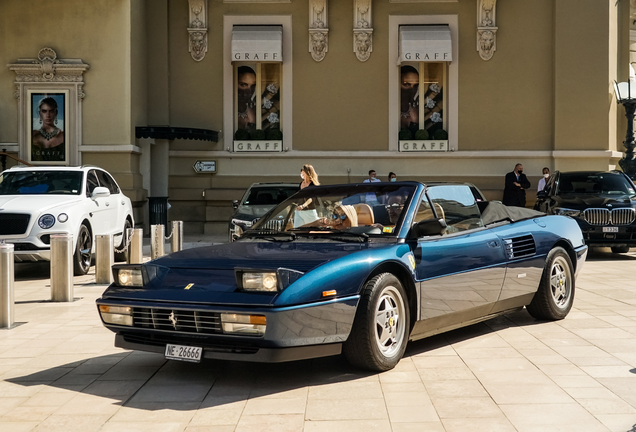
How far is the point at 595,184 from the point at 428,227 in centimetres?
1111

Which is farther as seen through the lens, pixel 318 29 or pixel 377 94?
pixel 377 94

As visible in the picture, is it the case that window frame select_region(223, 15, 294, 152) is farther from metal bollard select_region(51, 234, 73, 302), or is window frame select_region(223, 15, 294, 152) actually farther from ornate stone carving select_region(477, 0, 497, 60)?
metal bollard select_region(51, 234, 73, 302)

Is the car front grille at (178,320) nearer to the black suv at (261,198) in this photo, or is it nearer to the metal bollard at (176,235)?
the metal bollard at (176,235)

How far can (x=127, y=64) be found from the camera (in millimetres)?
18375

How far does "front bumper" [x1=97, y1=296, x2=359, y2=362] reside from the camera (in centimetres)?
472

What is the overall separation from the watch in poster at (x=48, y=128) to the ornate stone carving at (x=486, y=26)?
11052mm

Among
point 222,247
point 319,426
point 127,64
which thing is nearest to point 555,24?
point 127,64

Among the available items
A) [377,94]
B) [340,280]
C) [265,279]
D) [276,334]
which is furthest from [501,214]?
[377,94]

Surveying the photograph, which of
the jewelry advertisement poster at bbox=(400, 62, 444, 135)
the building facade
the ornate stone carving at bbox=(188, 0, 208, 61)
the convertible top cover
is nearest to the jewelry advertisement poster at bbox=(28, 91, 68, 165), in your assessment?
the building facade

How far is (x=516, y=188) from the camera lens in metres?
19.2

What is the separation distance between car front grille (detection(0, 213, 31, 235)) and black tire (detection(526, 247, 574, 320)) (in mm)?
7255

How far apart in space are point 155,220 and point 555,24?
39.1 feet

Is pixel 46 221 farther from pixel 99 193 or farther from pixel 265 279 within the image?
pixel 265 279

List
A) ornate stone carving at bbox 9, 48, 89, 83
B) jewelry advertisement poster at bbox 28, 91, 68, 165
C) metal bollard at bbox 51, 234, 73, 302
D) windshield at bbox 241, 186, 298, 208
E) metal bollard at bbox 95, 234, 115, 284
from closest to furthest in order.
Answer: metal bollard at bbox 51, 234, 73, 302 < metal bollard at bbox 95, 234, 115, 284 < windshield at bbox 241, 186, 298, 208 < ornate stone carving at bbox 9, 48, 89, 83 < jewelry advertisement poster at bbox 28, 91, 68, 165
